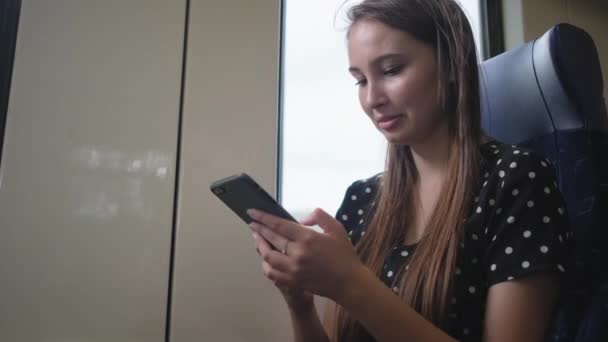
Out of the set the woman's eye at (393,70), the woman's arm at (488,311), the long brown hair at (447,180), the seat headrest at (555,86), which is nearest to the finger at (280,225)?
the woman's arm at (488,311)

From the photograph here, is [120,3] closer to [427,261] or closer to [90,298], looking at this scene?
[90,298]

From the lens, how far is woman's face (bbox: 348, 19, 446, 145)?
2.20 ft

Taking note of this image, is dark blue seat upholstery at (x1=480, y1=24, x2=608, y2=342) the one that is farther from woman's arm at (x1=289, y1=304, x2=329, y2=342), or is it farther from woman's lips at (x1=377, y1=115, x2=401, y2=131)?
woman's arm at (x1=289, y1=304, x2=329, y2=342)

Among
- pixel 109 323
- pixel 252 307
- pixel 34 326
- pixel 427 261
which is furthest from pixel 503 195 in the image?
pixel 34 326

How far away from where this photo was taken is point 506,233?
575 millimetres

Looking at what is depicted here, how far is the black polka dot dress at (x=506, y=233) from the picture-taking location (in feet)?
1.79

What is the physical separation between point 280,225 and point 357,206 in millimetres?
414

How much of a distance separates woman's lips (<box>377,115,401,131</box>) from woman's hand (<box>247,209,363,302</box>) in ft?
0.88

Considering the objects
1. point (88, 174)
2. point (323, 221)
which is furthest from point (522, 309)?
point (88, 174)

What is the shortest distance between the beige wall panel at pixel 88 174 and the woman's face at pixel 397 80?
47cm

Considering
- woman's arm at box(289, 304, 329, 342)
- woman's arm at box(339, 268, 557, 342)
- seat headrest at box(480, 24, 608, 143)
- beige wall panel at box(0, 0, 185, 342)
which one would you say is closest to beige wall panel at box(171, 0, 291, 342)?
beige wall panel at box(0, 0, 185, 342)

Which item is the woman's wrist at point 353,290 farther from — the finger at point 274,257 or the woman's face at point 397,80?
the woman's face at point 397,80

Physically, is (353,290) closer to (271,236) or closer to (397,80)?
(271,236)

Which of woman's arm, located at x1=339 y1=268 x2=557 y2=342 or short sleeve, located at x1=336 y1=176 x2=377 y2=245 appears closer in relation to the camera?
woman's arm, located at x1=339 y1=268 x2=557 y2=342
